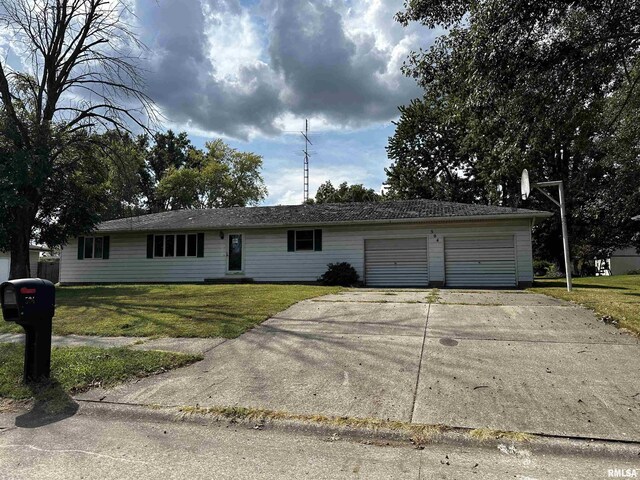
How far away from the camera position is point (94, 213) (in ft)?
60.9

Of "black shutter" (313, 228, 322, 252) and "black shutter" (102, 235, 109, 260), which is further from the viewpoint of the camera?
"black shutter" (102, 235, 109, 260)

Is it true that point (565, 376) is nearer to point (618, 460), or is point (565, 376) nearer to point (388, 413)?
point (618, 460)

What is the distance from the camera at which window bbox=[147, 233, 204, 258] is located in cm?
2009

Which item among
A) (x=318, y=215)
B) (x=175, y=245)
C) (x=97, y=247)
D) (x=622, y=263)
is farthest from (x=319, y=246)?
(x=622, y=263)

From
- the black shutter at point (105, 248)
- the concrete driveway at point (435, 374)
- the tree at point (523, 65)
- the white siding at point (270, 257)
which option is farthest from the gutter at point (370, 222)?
the concrete driveway at point (435, 374)

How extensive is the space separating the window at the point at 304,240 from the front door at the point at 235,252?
7.70 feet

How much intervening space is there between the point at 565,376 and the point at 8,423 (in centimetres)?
571

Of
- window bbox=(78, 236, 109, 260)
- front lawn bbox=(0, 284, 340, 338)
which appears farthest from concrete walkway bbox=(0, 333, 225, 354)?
Answer: window bbox=(78, 236, 109, 260)

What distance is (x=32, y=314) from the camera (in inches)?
191

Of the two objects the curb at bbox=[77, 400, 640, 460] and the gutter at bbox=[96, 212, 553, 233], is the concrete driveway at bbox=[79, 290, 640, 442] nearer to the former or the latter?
the curb at bbox=[77, 400, 640, 460]

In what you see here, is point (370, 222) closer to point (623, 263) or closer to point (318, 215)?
point (318, 215)

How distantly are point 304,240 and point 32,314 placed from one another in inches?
571

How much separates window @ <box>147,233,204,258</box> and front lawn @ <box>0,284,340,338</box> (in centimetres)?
733

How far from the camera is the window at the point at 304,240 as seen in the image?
747 inches
